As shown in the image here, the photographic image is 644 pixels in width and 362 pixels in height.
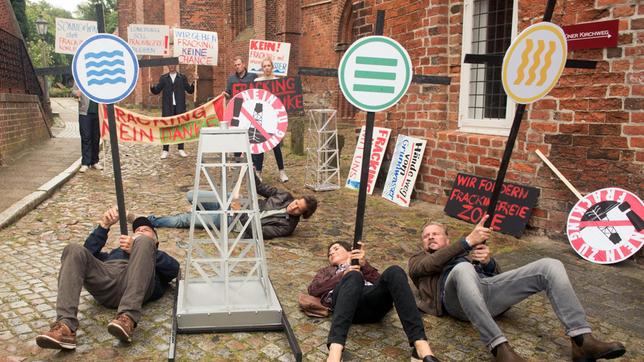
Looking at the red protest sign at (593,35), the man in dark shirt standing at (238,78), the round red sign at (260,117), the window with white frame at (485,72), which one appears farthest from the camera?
the man in dark shirt standing at (238,78)

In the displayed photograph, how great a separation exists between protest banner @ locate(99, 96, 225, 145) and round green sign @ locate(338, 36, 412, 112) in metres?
6.51

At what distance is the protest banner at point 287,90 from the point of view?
9328 mm

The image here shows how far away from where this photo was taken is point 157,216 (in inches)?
285

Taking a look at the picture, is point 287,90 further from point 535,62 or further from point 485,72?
point 535,62

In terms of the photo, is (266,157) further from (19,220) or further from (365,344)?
(365,344)

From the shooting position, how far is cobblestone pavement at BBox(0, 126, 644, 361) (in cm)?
367

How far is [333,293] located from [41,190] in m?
6.14

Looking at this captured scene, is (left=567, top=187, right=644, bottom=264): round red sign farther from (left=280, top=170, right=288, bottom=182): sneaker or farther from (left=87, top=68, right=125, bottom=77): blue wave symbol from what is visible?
(left=280, top=170, right=288, bottom=182): sneaker

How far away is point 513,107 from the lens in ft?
23.2

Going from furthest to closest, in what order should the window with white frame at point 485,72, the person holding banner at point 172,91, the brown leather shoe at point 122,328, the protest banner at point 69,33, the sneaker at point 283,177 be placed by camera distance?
the protest banner at point 69,33 → the person holding banner at point 172,91 → the sneaker at point 283,177 → the window with white frame at point 485,72 → the brown leather shoe at point 122,328

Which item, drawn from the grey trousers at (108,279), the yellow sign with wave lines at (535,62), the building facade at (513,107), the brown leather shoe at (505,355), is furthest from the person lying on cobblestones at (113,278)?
the building facade at (513,107)

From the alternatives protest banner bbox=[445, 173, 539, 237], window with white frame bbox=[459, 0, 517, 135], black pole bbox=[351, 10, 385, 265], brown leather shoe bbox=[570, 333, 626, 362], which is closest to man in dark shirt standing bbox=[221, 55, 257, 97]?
window with white frame bbox=[459, 0, 517, 135]

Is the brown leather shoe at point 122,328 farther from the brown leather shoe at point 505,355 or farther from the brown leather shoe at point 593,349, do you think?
the brown leather shoe at point 593,349

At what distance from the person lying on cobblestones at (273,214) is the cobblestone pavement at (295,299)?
0.47ft
